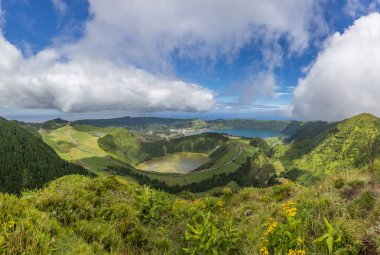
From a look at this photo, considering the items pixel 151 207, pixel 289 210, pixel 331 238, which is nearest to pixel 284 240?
pixel 289 210

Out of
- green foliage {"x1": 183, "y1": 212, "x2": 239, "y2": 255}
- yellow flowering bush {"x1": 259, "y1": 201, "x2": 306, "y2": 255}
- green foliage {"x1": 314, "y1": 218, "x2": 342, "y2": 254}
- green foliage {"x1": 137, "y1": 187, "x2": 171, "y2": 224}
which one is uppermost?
green foliage {"x1": 314, "y1": 218, "x2": 342, "y2": 254}

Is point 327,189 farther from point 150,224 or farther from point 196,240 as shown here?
point 150,224

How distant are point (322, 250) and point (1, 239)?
23.9ft

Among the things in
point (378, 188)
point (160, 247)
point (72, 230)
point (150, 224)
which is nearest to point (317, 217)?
point (378, 188)

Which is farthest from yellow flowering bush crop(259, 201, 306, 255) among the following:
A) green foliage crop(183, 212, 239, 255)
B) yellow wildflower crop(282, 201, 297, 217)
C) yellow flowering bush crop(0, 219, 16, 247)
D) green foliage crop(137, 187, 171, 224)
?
yellow flowering bush crop(0, 219, 16, 247)

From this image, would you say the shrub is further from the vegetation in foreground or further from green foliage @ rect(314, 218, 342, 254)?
green foliage @ rect(314, 218, 342, 254)

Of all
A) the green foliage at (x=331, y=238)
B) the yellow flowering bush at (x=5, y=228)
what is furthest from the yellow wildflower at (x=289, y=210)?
the yellow flowering bush at (x=5, y=228)

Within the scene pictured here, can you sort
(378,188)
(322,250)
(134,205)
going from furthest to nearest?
(134,205) → (378,188) → (322,250)

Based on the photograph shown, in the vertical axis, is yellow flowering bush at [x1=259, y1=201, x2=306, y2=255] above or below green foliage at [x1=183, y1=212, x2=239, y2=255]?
above

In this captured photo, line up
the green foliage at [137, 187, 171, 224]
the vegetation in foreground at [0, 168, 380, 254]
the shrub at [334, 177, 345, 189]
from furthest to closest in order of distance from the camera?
the shrub at [334, 177, 345, 189]
the green foliage at [137, 187, 171, 224]
the vegetation in foreground at [0, 168, 380, 254]

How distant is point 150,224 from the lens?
30.5 ft

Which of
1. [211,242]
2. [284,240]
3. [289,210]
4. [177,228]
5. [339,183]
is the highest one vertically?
[289,210]

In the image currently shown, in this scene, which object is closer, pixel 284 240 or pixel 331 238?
pixel 331 238

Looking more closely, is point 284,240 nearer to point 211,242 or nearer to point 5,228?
point 211,242
